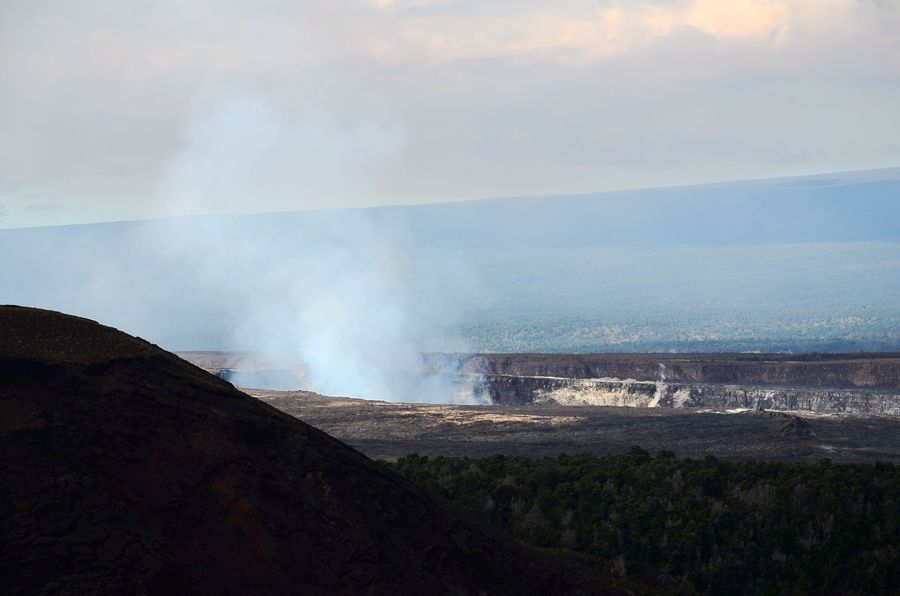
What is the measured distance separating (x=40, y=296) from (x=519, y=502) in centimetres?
13237

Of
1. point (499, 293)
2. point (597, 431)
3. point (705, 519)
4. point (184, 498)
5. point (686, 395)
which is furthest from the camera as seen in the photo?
point (499, 293)

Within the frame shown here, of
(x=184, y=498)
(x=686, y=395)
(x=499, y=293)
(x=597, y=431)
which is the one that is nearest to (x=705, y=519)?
(x=184, y=498)

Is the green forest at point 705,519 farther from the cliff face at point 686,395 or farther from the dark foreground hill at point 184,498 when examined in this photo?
the cliff face at point 686,395

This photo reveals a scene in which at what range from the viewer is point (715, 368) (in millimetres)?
69375

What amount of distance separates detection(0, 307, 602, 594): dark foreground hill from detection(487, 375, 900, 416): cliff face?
1635 inches

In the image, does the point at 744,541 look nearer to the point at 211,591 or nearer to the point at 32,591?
the point at 211,591

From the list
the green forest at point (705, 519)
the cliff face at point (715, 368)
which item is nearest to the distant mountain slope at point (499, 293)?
the cliff face at point (715, 368)

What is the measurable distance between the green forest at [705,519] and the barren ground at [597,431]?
9740 millimetres

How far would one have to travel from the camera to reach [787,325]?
124 meters

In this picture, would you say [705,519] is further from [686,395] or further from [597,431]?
[686,395]

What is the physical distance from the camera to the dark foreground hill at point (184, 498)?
46.3 ft

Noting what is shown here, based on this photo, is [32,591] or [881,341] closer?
[32,591]

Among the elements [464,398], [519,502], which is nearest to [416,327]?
[464,398]

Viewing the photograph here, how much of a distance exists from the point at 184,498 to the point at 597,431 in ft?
106
